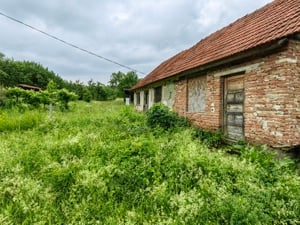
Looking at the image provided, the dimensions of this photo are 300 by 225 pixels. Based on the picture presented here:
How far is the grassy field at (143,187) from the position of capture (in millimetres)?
2992

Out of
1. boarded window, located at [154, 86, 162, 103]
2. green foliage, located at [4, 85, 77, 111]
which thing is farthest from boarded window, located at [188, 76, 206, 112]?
green foliage, located at [4, 85, 77, 111]

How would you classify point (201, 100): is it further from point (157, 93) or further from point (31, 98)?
point (31, 98)

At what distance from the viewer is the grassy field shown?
2.99 meters

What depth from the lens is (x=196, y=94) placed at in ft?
28.8

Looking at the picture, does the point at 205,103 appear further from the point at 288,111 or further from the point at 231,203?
the point at 231,203

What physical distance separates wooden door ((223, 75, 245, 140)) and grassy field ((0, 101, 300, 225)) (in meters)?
1.68

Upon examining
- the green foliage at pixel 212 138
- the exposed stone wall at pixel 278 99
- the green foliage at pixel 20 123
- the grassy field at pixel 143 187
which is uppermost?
the exposed stone wall at pixel 278 99

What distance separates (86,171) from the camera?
158 inches

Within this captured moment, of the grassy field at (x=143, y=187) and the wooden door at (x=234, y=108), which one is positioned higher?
the wooden door at (x=234, y=108)

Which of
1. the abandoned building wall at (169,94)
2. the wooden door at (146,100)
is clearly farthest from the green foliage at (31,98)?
the abandoned building wall at (169,94)

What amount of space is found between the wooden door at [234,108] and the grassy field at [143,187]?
5.51 feet

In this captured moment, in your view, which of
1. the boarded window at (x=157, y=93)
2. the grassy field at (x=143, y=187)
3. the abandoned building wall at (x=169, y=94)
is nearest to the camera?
the grassy field at (x=143, y=187)

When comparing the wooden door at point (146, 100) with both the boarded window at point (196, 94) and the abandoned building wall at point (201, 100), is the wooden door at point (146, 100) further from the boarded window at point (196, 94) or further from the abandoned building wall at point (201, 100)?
the boarded window at point (196, 94)

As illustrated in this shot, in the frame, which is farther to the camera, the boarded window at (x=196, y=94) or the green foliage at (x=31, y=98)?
the green foliage at (x=31, y=98)
